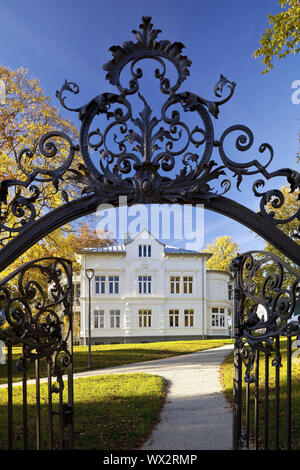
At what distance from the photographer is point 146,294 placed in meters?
30.4

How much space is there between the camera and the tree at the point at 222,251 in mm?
33062

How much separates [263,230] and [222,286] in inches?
1193

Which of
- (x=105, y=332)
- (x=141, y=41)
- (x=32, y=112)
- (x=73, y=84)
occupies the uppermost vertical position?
(x=32, y=112)

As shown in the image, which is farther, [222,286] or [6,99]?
[222,286]

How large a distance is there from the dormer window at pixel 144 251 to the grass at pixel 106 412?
20.9 metres

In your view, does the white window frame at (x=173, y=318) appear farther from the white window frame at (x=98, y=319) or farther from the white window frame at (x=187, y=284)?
the white window frame at (x=98, y=319)

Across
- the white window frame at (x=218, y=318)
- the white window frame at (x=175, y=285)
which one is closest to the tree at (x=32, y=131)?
the white window frame at (x=175, y=285)

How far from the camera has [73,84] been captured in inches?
124

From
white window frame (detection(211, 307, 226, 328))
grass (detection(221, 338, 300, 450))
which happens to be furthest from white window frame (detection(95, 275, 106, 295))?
grass (detection(221, 338, 300, 450))

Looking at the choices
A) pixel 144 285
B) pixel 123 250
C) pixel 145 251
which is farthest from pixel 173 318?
pixel 123 250
